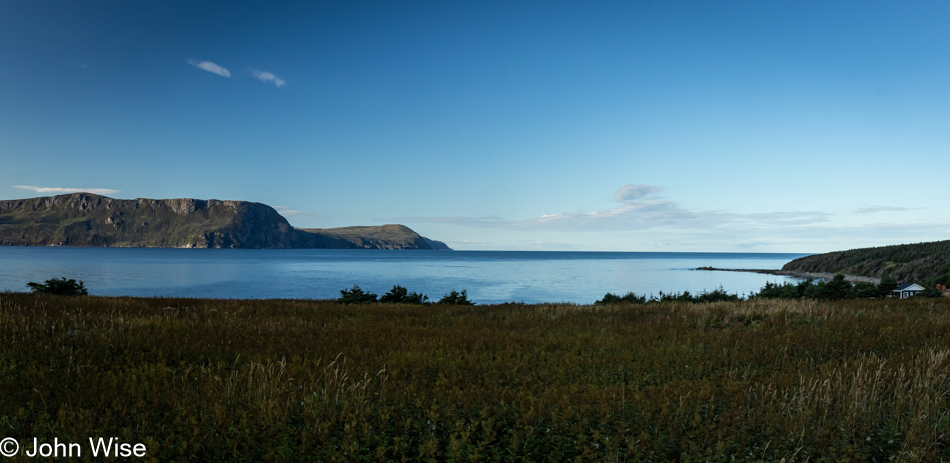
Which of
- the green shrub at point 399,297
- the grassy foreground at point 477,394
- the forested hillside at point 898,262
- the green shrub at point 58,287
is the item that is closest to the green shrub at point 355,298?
the green shrub at point 399,297

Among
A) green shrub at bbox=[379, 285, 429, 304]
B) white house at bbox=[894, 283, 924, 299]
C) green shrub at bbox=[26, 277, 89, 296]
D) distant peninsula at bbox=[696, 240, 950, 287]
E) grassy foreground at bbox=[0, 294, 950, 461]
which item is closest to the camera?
grassy foreground at bbox=[0, 294, 950, 461]

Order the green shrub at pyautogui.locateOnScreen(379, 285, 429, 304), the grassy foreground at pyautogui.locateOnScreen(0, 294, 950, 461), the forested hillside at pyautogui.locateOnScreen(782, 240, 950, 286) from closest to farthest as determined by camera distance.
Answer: the grassy foreground at pyautogui.locateOnScreen(0, 294, 950, 461) < the green shrub at pyautogui.locateOnScreen(379, 285, 429, 304) < the forested hillside at pyautogui.locateOnScreen(782, 240, 950, 286)

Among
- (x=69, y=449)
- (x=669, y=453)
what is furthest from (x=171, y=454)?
(x=669, y=453)

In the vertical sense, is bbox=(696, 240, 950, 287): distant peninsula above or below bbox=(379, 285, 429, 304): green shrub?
above

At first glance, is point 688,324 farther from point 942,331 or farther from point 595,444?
point 595,444

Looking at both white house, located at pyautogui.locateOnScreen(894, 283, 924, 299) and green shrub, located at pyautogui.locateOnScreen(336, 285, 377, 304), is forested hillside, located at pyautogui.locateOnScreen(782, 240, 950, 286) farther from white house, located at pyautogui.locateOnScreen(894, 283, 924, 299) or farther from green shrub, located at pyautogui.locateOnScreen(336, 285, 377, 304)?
green shrub, located at pyautogui.locateOnScreen(336, 285, 377, 304)

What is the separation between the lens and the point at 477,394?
641 centimetres

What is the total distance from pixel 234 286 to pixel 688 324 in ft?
227

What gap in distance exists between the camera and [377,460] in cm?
479

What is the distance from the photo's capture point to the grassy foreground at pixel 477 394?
5000 mm

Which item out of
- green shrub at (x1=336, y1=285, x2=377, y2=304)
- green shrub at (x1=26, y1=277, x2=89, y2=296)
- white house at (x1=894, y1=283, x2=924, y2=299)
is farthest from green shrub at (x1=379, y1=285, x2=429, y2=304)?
white house at (x1=894, y1=283, x2=924, y2=299)

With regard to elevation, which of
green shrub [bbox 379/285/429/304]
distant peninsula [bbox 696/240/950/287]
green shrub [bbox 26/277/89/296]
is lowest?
Result: green shrub [bbox 379/285/429/304]

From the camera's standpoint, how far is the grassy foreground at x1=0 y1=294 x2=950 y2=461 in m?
5.00

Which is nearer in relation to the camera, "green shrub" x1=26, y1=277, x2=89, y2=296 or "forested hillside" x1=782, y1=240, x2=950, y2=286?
"green shrub" x1=26, y1=277, x2=89, y2=296
